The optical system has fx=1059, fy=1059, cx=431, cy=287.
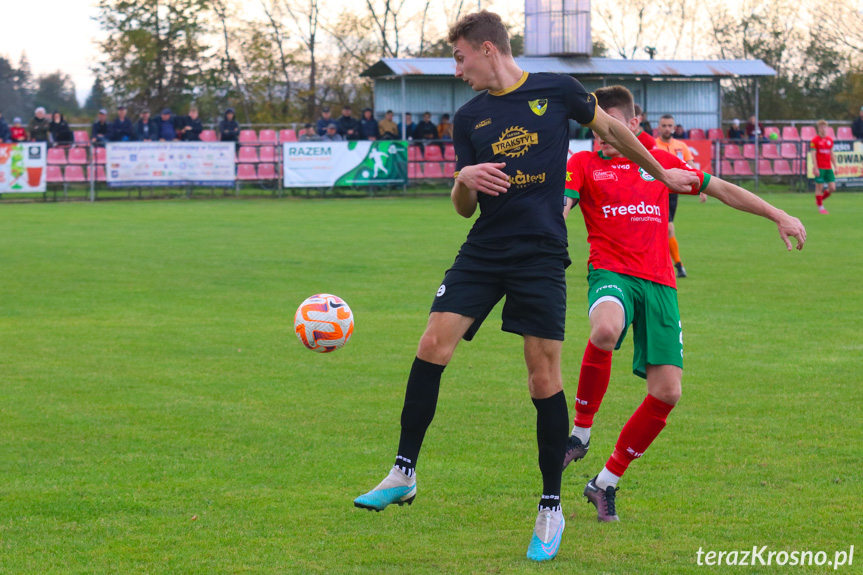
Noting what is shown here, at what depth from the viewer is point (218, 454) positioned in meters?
5.87

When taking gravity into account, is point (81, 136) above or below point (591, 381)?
above

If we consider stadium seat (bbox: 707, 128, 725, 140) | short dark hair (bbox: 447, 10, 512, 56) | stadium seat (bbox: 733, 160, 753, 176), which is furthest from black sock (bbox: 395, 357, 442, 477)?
stadium seat (bbox: 707, 128, 725, 140)

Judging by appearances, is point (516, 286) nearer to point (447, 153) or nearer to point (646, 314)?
point (646, 314)

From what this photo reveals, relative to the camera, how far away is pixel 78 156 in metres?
28.1

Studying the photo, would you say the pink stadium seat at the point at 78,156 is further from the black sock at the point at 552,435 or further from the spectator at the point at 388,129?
the black sock at the point at 552,435

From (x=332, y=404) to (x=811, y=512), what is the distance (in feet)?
10.9

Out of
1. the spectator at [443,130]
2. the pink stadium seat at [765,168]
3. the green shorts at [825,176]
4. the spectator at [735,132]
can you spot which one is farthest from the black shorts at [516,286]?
the spectator at [735,132]

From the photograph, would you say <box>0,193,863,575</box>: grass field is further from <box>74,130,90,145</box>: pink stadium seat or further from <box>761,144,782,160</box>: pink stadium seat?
<box>761,144,782,160</box>: pink stadium seat

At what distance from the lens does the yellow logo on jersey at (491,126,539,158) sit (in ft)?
14.8

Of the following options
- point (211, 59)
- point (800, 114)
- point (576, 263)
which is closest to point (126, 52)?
point (211, 59)

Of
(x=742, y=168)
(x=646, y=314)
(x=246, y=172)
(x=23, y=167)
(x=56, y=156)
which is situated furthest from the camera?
(x=742, y=168)

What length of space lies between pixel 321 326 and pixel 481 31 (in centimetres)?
212

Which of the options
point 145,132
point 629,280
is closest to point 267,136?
point 145,132

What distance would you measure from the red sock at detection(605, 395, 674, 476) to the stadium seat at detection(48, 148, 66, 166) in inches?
1007
